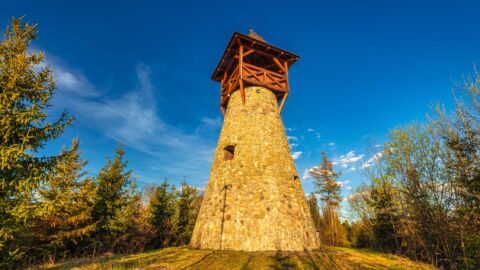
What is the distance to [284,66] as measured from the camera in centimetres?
1369

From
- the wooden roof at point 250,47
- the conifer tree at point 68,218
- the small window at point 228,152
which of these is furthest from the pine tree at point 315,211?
the conifer tree at point 68,218

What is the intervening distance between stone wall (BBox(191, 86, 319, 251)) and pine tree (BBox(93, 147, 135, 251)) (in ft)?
15.8

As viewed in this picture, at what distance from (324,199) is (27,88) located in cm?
2572

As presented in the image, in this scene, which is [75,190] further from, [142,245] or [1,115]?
[1,115]

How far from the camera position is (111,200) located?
1220 centimetres

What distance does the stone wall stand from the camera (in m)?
8.81

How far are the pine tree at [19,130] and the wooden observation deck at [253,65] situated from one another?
8198mm

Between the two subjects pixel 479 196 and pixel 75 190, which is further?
pixel 75 190

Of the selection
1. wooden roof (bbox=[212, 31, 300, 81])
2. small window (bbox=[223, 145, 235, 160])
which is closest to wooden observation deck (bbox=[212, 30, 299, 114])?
wooden roof (bbox=[212, 31, 300, 81])

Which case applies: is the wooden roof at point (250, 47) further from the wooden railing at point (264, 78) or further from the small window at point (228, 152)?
the small window at point (228, 152)

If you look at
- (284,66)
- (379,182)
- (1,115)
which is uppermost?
(284,66)

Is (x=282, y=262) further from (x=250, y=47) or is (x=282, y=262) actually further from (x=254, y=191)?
(x=250, y=47)

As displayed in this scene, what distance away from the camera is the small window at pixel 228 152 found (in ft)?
37.2

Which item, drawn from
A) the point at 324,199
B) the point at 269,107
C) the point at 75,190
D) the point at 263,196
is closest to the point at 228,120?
the point at 269,107
